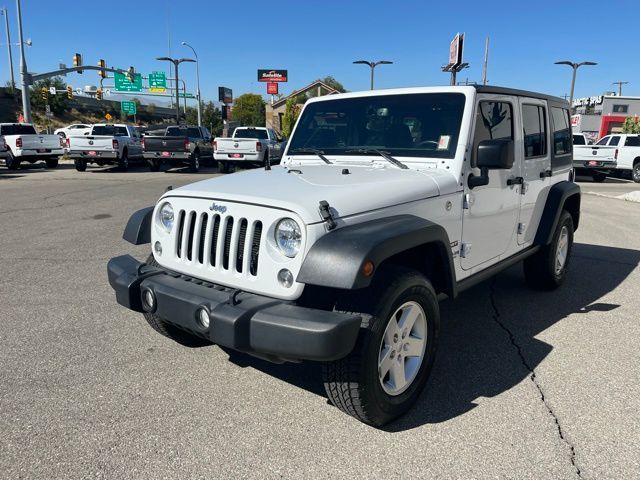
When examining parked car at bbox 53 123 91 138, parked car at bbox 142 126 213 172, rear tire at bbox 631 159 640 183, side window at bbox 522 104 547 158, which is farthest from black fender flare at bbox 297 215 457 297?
rear tire at bbox 631 159 640 183

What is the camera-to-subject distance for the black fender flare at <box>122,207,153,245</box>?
3.51 m

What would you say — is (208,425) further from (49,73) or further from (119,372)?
(49,73)

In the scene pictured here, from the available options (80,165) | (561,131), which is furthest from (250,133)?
(561,131)

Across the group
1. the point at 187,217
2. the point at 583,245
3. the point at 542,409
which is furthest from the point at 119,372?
the point at 583,245

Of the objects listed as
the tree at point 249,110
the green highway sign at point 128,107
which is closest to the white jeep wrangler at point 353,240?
the tree at point 249,110

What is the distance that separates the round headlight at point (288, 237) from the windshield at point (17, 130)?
2317 centimetres

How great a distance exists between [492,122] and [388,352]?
2106 mm

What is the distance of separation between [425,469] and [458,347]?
1588mm

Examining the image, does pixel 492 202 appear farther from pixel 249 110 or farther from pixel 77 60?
pixel 249 110

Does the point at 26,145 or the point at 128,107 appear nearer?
the point at 26,145

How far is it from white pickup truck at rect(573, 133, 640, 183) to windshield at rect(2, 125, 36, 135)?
22150 mm

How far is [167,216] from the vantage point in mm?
3318

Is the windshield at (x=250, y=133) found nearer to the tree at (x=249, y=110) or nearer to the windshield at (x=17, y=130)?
the windshield at (x=17, y=130)

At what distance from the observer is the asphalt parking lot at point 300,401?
258 centimetres
